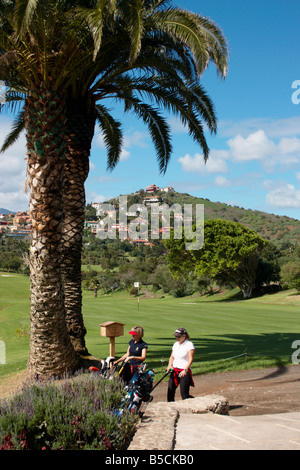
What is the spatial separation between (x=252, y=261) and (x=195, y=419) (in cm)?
4855

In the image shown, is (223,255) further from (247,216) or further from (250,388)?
(247,216)

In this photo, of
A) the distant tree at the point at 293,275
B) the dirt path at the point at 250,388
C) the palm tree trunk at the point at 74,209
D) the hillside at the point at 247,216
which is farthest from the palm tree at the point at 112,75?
the hillside at the point at 247,216

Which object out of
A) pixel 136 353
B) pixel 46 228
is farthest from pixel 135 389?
pixel 46 228

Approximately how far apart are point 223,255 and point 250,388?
41.0 metres

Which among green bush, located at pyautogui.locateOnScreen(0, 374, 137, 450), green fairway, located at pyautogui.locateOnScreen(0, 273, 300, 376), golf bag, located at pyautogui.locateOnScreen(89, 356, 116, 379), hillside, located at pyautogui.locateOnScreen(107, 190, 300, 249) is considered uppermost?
hillside, located at pyautogui.locateOnScreen(107, 190, 300, 249)

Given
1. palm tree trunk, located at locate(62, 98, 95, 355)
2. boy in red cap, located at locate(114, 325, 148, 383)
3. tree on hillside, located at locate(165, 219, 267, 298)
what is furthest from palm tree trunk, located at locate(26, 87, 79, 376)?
tree on hillside, located at locate(165, 219, 267, 298)

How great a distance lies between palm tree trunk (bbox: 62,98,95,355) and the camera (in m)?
11.9

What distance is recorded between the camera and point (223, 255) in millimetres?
51156

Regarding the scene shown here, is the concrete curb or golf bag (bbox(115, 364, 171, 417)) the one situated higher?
golf bag (bbox(115, 364, 171, 417))

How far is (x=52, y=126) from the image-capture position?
983 centimetres

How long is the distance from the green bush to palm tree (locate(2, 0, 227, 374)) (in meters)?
4.85

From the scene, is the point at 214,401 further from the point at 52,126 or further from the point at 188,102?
the point at 188,102

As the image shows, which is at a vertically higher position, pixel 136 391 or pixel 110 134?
pixel 110 134

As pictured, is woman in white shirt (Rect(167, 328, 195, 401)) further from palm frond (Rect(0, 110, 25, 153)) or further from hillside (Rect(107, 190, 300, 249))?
hillside (Rect(107, 190, 300, 249))
